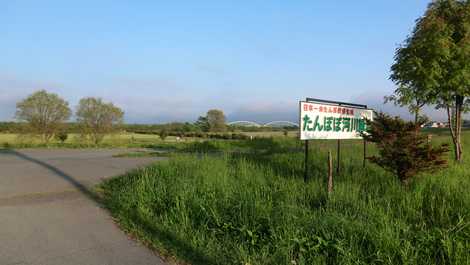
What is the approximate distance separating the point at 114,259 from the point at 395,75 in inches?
452

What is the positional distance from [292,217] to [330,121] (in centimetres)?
379

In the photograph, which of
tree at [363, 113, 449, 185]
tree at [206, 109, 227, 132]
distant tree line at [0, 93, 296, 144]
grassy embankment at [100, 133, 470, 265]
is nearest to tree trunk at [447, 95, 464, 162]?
grassy embankment at [100, 133, 470, 265]

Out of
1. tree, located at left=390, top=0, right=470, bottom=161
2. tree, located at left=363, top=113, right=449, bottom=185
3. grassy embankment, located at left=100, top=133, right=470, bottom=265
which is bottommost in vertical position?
Answer: grassy embankment, located at left=100, top=133, right=470, bottom=265

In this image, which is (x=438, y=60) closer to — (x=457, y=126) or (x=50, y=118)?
(x=457, y=126)

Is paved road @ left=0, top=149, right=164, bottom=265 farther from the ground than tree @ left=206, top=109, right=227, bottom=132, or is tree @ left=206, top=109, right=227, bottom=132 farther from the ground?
tree @ left=206, top=109, right=227, bottom=132

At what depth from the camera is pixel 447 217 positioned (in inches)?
193

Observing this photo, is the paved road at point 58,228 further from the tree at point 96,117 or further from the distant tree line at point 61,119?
the tree at point 96,117

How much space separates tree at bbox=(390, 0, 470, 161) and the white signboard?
318cm

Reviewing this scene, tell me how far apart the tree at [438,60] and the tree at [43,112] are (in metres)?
33.6

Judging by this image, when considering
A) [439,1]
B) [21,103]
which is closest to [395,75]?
[439,1]

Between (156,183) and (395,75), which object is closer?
(156,183)

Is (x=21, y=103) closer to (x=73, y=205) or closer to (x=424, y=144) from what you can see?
(x=73, y=205)

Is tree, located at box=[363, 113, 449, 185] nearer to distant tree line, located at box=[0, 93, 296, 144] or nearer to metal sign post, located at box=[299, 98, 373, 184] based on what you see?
metal sign post, located at box=[299, 98, 373, 184]

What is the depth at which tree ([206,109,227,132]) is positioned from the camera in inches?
2532
